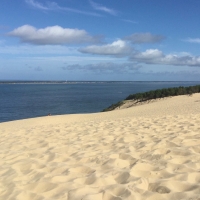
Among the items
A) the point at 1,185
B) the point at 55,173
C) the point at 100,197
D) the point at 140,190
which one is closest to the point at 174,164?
the point at 140,190

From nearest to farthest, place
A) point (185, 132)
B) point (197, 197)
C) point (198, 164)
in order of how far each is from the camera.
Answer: point (197, 197)
point (198, 164)
point (185, 132)

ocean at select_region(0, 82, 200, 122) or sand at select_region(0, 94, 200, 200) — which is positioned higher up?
sand at select_region(0, 94, 200, 200)

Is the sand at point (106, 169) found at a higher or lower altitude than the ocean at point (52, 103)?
higher

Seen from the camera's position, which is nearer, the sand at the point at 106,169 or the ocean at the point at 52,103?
the sand at the point at 106,169

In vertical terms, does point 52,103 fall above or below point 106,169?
below

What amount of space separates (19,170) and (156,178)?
2.21m

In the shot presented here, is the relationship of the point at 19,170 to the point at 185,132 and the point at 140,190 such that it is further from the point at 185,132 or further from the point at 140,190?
the point at 185,132

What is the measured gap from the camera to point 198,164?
3.76m

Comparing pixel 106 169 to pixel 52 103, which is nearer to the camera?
pixel 106 169

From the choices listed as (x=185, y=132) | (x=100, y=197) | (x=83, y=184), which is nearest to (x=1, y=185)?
(x=83, y=184)

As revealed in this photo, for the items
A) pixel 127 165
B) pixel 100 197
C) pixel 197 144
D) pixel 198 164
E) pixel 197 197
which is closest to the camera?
pixel 197 197

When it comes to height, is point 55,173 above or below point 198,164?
below

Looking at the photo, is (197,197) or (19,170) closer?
(197,197)

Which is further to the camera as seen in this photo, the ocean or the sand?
the ocean
